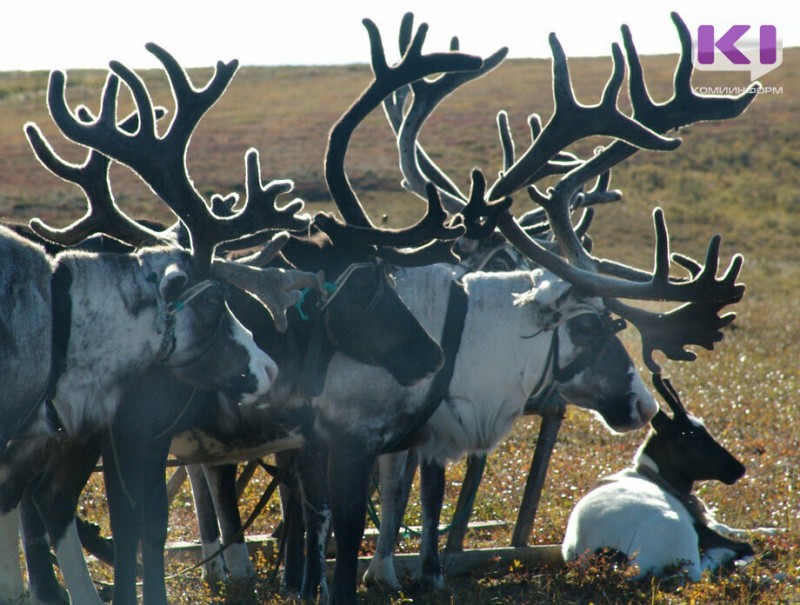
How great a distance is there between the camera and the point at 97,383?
4812 mm

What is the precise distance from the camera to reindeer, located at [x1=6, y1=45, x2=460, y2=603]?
5.13 m

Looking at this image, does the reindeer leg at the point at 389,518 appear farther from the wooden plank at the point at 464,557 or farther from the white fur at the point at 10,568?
the white fur at the point at 10,568

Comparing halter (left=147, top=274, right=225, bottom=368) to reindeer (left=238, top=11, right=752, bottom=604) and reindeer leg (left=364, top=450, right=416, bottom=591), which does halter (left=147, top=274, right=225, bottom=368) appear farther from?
reindeer leg (left=364, top=450, right=416, bottom=591)

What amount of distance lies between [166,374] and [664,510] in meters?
3.51

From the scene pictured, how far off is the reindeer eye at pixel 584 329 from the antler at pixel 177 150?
6.62 ft

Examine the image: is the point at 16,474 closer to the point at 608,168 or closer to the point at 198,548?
the point at 198,548

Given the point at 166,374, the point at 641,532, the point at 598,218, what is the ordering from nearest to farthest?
A: the point at 166,374
the point at 641,532
the point at 598,218

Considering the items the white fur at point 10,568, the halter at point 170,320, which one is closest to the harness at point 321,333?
the halter at point 170,320

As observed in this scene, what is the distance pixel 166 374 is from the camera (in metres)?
5.19

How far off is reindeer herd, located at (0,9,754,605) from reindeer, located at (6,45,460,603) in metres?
0.01

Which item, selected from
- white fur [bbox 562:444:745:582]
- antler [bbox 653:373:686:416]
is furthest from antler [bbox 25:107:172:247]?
antler [bbox 653:373:686:416]

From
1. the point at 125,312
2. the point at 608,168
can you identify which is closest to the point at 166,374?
the point at 125,312

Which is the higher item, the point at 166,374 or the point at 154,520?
the point at 166,374

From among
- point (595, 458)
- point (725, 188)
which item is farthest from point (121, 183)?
point (595, 458)
